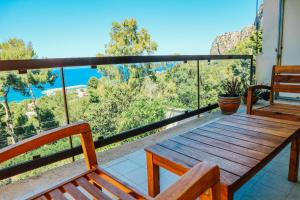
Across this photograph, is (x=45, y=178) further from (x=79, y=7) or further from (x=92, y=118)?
(x=79, y=7)

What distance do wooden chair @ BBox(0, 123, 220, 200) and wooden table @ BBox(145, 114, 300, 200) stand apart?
31cm

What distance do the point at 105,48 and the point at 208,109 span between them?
14380mm

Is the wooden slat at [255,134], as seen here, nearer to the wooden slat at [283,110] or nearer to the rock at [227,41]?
the wooden slat at [283,110]

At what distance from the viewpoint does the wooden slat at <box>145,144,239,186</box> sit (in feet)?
3.31

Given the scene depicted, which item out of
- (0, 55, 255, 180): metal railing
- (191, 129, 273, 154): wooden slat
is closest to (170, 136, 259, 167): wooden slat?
(191, 129, 273, 154): wooden slat

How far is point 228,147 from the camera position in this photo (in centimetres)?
136

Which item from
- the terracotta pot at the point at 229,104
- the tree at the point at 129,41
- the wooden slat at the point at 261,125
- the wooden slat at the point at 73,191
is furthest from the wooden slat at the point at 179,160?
the tree at the point at 129,41

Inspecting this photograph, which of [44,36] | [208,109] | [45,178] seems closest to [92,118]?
[45,178]

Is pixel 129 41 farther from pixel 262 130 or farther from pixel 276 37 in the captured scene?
pixel 262 130

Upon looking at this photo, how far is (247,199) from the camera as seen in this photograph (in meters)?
1.51

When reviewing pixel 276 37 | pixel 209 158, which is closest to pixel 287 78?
pixel 209 158

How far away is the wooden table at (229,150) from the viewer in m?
1.11

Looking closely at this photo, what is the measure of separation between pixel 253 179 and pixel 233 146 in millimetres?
593

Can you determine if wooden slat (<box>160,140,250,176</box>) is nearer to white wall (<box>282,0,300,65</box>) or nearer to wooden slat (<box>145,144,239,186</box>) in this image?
wooden slat (<box>145,144,239,186</box>)
